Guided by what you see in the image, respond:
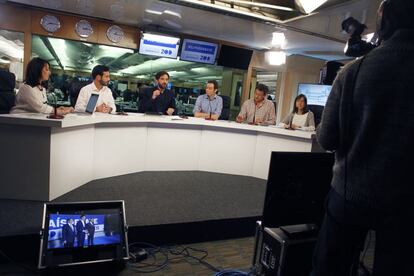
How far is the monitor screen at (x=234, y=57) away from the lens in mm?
6000

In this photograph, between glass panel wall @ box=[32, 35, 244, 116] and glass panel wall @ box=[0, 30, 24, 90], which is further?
glass panel wall @ box=[32, 35, 244, 116]

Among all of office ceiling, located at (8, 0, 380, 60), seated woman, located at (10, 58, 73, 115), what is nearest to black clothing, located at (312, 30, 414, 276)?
seated woman, located at (10, 58, 73, 115)

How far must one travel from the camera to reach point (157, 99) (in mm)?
4234

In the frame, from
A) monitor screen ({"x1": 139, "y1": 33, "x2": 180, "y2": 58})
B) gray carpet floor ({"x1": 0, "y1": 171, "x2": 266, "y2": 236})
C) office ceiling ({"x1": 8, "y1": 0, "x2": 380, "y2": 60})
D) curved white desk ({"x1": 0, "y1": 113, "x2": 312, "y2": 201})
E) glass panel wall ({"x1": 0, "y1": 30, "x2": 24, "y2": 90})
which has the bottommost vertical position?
gray carpet floor ({"x1": 0, "y1": 171, "x2": 266, "y2": 236})

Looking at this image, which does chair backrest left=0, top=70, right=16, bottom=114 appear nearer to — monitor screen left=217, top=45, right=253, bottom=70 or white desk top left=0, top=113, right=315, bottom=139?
white desk top left=0, top=113, right=315, bottom=139

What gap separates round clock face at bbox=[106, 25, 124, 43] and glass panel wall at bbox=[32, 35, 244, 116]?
238 millimetres

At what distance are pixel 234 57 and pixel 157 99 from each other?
2.57 m

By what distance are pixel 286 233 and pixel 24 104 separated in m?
2.48

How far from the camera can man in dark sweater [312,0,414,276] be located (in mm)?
1017

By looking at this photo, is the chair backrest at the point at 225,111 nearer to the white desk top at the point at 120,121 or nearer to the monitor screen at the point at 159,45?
the white desk top at the point at 120,121

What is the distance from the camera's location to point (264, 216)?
164 cm

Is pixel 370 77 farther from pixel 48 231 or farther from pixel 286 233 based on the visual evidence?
pixel 48 231

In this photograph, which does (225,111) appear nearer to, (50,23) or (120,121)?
(120,121)

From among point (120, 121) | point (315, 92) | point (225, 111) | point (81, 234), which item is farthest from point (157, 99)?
point (315, 92)
